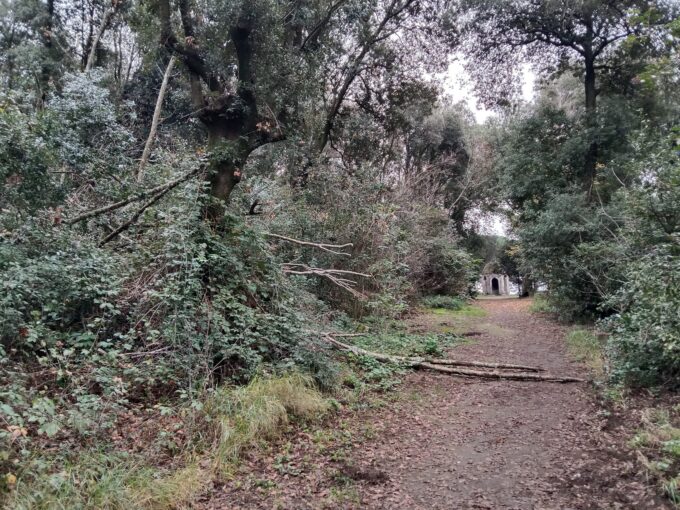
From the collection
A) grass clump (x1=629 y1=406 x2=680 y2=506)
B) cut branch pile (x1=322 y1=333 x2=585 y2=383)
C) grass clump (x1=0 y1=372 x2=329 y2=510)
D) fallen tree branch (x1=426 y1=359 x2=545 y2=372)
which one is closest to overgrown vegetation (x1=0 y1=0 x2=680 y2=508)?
grass clump (x1=0 y1=372 x2=329 y2=510)

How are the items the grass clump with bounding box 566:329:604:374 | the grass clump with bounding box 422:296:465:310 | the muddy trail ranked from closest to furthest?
the muddy trail
the grass clump with bounding box 566:329:604:374
the grass clump with bounding box 422:296:465:310

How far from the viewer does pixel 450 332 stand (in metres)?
11.5

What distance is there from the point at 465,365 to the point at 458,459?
3.69 m

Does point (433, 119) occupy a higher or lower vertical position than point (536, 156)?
higher

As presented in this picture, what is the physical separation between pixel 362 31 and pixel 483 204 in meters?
16.7

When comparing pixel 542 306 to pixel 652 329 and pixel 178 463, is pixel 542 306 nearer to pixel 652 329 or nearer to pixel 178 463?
pixel 652 329

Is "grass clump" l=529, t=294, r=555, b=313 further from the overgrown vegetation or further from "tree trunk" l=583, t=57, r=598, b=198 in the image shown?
"tree trunk" l=583, t=57, r=598, b=198

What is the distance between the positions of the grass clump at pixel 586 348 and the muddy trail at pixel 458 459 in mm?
1113

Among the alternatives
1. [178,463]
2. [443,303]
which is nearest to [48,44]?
[178,463]

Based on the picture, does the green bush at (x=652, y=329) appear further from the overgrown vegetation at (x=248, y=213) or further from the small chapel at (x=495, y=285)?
the small chapel at (x=495, y=285)

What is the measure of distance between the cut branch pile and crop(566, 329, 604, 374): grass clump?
3.14ft

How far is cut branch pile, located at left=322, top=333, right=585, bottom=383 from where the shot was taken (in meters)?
7.58

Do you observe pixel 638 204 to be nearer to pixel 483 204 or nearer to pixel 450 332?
pixel 450 332

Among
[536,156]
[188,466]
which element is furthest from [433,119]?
[188,466]
